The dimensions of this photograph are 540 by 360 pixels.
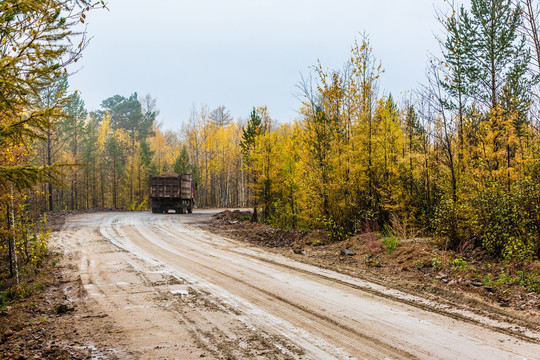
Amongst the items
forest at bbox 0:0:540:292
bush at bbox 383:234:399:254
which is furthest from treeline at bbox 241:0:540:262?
bush at bbox 383:234:399:254

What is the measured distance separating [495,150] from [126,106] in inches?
2365

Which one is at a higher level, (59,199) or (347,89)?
(347,89)

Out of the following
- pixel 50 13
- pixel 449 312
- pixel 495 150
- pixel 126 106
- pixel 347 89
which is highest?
pixel 126 106

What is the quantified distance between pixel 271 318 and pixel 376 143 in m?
8.78

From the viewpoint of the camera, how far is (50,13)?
5203 millimetres

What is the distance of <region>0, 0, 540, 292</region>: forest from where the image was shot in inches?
204

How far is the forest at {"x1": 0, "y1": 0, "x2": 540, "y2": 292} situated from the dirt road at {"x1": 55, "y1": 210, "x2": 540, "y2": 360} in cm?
238

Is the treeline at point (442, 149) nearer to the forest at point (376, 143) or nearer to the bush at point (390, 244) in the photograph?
the forest at point (376, 143)

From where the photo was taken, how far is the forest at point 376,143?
17.0 ft

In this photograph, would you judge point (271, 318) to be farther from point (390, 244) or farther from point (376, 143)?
point (376, 143)

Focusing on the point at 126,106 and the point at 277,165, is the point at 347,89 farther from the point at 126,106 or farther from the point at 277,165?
the point at 126,106

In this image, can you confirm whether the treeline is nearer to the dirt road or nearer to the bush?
the bush

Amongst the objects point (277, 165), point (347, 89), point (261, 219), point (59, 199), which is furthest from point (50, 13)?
point (59, 199)

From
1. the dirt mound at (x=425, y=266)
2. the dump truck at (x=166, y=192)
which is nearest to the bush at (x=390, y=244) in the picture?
the dirt mound at (x=425, y=266)
